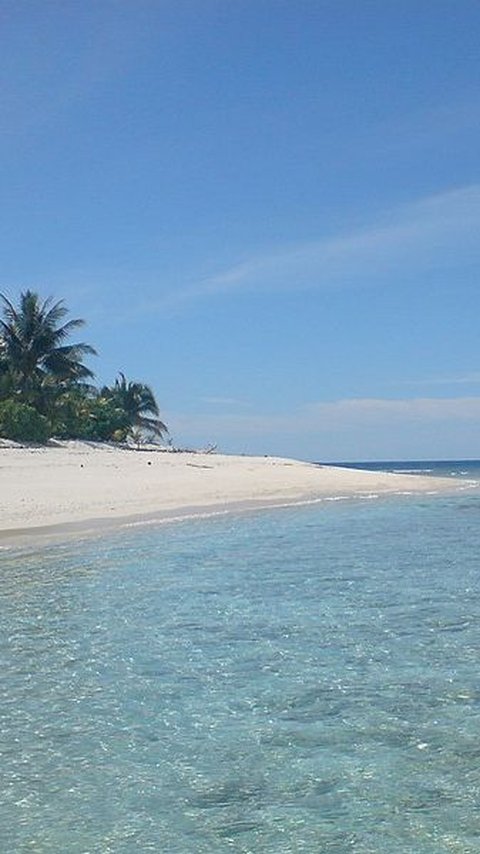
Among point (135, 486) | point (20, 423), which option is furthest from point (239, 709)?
point (20, 423)

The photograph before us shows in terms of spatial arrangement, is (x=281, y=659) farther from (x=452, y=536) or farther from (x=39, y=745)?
(x=452, y=536)

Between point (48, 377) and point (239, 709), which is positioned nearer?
point (239, 709)

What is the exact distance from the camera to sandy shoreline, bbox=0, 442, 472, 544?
877 inches

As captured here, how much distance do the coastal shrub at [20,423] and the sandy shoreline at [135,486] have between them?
4.01ft

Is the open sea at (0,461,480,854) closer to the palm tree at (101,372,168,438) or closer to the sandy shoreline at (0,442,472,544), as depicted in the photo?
the sandy shoreline at (0,442,472,544)

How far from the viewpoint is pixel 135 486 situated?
2977 cm

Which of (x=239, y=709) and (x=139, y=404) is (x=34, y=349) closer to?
(x=139, y=404)

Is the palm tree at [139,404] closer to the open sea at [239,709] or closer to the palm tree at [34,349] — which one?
the palm tree at [34,349]

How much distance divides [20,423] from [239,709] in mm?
34440

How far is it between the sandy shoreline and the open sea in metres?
7.37

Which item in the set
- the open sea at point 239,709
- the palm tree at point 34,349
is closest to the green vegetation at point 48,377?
the palm tree at point 34,349

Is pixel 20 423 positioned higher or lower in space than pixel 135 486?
higher

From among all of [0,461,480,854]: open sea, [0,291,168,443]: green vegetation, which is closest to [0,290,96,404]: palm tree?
[0,291,168,443]: green vegetation

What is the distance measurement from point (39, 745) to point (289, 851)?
2482 millimetres
